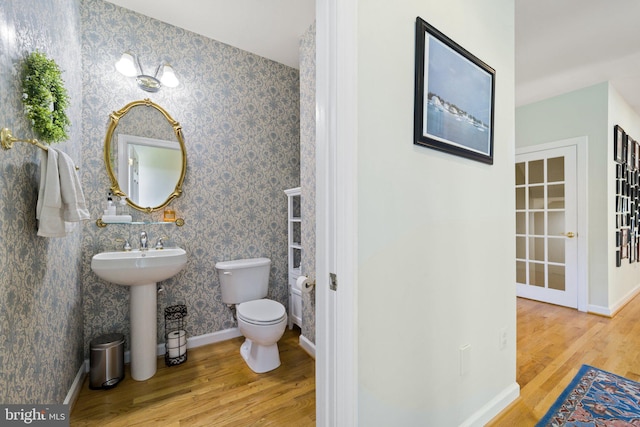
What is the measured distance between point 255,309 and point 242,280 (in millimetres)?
370

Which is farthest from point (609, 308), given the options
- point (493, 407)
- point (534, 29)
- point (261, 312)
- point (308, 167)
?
point (261, 312)

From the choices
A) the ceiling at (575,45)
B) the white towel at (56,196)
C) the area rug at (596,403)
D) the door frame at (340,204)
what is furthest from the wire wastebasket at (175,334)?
the ceiling at (575,45)

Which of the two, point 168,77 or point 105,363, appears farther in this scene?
point 168,77

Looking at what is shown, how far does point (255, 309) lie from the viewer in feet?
6.89

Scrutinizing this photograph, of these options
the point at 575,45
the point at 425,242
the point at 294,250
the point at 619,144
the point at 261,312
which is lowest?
the point at 261,312

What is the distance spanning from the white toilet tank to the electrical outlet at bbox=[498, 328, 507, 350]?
1786 mm

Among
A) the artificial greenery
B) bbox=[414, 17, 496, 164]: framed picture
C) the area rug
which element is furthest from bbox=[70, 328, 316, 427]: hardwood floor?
bbox=[414, 17, 496, 164]: framed picture

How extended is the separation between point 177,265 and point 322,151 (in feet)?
5.01

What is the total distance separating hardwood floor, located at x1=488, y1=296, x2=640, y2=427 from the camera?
165cm

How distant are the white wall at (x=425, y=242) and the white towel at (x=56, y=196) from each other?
1249mm

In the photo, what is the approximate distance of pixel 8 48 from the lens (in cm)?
100

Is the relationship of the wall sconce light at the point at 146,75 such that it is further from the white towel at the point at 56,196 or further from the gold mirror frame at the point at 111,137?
the white towel at the point at 56,196

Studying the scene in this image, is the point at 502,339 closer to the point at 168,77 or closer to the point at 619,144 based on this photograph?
the point at 168,77

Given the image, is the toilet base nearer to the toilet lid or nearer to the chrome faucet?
the toilet lid
